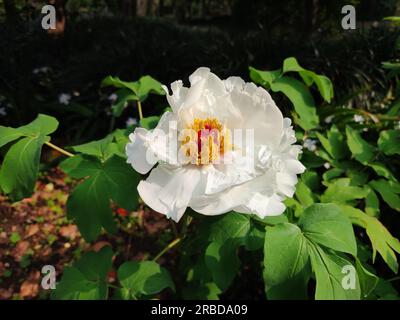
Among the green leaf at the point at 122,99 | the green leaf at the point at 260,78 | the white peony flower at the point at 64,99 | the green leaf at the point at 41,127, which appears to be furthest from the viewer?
the white peony flower at the point at 64,99

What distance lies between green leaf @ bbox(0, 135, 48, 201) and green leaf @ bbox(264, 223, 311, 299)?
0.71 meters

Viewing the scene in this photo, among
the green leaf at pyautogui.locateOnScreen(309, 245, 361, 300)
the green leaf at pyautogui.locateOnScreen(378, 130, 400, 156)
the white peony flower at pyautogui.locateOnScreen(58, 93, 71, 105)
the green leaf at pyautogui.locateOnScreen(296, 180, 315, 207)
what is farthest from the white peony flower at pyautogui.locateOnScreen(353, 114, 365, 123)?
the white peony flower at pyautogui.locateOnScreen(58, 93, 71, 105)

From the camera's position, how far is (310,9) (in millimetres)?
5633

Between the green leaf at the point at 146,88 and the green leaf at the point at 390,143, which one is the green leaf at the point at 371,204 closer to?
the green leaf at the point at 390,143

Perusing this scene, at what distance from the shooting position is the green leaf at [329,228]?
901mm

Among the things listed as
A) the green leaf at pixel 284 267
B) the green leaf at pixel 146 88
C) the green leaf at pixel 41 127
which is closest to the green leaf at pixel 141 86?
the green leaf at pixel 146 88

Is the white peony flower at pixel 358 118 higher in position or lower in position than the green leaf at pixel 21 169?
lower

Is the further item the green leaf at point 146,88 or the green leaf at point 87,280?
the green leaf at point 146,88

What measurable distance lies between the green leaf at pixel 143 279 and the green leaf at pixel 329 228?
56cm

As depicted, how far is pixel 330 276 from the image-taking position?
34.8 inches
